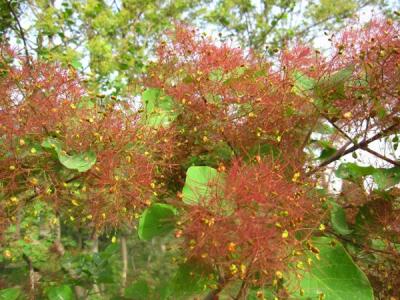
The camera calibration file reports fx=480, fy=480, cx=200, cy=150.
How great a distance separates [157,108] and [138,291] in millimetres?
542

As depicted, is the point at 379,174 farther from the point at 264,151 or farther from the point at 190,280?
the point at 190,280

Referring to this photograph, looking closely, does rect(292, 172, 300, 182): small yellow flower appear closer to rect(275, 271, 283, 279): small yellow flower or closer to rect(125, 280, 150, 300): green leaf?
rect(275, 271, 283, 279): small yellow flower

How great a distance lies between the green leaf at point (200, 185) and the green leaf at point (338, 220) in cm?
30

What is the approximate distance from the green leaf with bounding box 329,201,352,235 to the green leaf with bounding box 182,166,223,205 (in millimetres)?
298

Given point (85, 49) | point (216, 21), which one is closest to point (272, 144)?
point (85, 49)

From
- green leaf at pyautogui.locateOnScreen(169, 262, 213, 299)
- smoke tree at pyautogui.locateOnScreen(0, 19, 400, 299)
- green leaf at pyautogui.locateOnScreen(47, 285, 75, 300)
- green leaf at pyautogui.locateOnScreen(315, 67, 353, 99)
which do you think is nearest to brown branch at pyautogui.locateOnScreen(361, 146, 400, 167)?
smoke tree at pyautogui.locateOnScreen(0, 19, 400, 299)

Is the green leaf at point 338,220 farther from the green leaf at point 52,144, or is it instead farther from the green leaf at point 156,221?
the green leaf at point 52,144

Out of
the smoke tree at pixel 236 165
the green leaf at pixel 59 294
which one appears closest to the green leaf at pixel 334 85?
the smoke tree at pixel 236 165

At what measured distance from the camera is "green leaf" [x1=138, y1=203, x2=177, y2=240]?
104 cm

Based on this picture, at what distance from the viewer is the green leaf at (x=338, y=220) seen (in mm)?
1097

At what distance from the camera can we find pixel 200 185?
3.24 ft

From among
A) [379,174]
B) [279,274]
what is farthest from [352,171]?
[279,274]

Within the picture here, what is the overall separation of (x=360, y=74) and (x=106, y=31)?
372 centimetres

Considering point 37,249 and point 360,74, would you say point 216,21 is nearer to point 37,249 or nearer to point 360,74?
point 37,249
